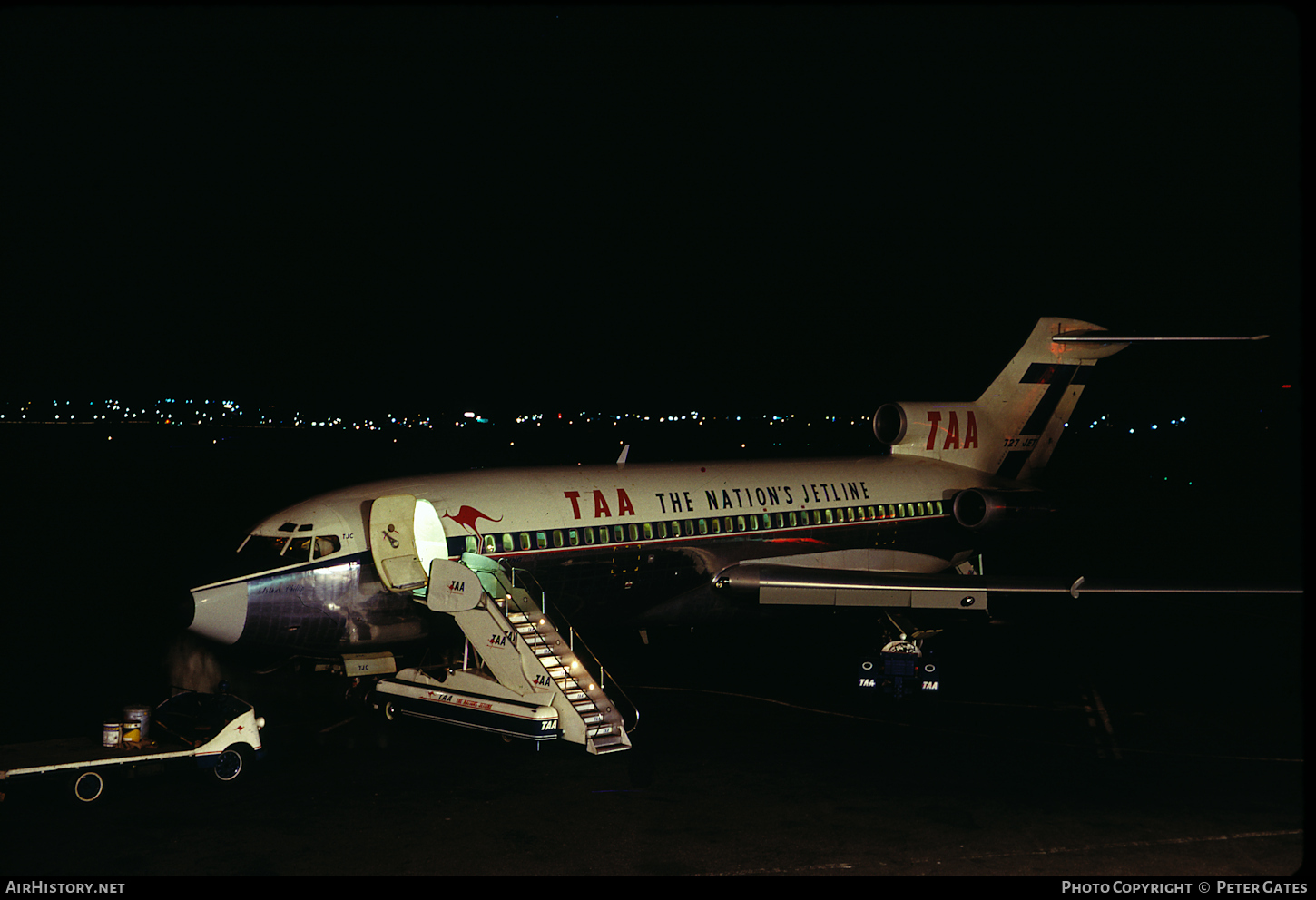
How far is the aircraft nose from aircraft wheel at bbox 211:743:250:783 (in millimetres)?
2855

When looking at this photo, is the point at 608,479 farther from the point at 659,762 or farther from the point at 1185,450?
the point at 1185,450

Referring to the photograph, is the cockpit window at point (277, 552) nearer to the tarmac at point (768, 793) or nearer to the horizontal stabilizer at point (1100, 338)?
the tarmac at point (768, 793)

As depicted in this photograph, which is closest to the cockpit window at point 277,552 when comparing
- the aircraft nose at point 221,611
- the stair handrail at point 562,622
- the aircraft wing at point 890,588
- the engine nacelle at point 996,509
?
the aircraft nose at point 221,611

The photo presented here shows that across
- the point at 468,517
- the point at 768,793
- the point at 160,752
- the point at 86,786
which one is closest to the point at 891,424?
the point at 468,517

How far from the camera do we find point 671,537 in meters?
20.5

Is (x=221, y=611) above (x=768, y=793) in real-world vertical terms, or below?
above

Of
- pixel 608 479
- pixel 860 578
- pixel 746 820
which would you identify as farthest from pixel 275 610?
pixel 860 578

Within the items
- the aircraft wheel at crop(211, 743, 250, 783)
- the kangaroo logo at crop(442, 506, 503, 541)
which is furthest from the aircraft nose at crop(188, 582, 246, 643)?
the kangaroo logo at crop(442, 506, 503, 541)

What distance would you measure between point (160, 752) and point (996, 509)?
17631 mm

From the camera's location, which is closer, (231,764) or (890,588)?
(231,764)

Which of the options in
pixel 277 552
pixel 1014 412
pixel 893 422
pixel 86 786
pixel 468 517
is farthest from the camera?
pixel 1014 412

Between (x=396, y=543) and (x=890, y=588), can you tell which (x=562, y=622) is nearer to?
(x=396, y=543)

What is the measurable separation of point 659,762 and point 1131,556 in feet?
89.6

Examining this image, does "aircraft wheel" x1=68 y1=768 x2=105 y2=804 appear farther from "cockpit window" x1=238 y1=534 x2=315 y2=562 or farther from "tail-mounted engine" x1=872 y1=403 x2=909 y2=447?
"tail-mounted engine" x1=872 y1=403 x2=909 y2=447
